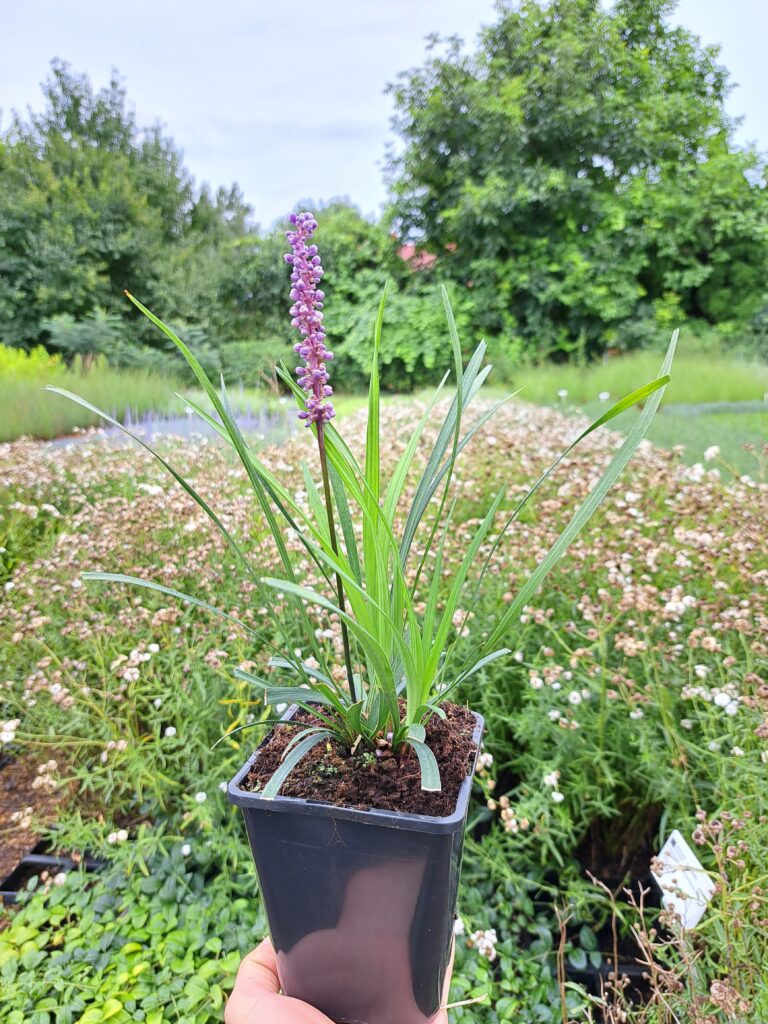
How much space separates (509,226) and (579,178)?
1.21 meters

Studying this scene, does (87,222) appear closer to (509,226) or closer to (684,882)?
(509,226)

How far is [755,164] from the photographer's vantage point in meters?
9.70

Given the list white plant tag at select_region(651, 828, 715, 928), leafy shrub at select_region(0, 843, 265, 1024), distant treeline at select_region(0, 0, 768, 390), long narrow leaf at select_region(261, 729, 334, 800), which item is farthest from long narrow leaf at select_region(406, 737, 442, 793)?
distant treeline at select_region(0, 0, 768, 390)

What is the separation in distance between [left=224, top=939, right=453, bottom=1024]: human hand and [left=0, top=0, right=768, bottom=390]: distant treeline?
27.7ft

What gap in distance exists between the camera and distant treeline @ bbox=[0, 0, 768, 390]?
30.7 ft

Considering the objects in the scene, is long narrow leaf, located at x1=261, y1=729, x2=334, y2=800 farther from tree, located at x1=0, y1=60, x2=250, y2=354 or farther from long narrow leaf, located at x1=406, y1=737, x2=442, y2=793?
tree, located at x1=0, y1=60, x2=250, y2=354

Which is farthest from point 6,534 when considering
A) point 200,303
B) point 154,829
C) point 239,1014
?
point 200,303

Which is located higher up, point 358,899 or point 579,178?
point 579,178

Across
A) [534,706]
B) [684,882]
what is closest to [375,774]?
[684,882]

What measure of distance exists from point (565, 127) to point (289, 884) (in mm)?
11251

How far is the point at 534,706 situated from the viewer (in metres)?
1.51

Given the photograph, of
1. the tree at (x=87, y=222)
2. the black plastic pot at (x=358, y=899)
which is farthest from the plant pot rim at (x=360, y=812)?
the tree at (x=87, y=222)

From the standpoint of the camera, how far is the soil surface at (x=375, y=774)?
2.20 ft

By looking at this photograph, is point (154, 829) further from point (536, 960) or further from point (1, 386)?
point (1, 386)
